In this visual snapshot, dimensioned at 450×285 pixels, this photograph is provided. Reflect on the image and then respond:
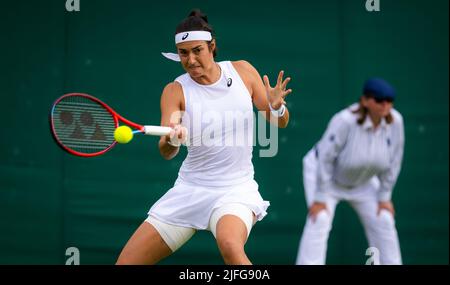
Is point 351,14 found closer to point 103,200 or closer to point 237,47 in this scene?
point 237,47

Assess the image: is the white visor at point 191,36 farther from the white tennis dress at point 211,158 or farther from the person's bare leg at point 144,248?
the person's bare leg at point 144,248

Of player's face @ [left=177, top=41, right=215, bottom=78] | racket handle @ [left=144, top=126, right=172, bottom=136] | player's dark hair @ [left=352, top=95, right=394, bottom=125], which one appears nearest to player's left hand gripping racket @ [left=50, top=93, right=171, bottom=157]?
racket handle @ [left=144, top=126, right=172, bottom=136]

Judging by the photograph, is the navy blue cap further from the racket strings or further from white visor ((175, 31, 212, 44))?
the racket strings

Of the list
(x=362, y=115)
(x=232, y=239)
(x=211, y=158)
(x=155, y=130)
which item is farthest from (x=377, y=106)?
(x=155, y=130)

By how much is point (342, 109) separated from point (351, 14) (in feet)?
1.97

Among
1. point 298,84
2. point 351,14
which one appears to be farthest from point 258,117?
point 351,14

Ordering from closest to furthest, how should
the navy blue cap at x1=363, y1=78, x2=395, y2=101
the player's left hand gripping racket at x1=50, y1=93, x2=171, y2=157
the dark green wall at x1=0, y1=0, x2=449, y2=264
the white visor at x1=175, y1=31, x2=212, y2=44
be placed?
the player's left hand gripping racket at x1=50, y1=93, x2=171, y2=157 < the white visor at x1=175, y1=31, x2=212, y2=44 < the navy blue cap at x1=363, y1=78, x2=395, y2=101 < the dark green wall at x1=0, y1=0, x2=449, y2=264

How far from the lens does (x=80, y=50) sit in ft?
21.0

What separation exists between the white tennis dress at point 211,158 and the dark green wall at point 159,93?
5.79 feet

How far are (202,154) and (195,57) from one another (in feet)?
1.43

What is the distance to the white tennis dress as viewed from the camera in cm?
466

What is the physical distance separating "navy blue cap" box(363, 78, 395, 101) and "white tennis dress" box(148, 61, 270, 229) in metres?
1.65

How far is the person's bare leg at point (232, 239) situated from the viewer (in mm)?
4316

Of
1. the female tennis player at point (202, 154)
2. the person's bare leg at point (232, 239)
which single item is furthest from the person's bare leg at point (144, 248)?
the person's bare leg at point (232, 239)
